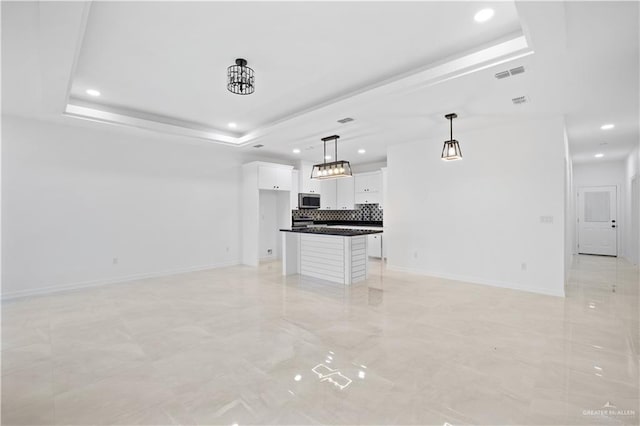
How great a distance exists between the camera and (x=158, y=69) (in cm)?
342

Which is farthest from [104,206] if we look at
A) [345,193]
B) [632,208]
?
[632,208]

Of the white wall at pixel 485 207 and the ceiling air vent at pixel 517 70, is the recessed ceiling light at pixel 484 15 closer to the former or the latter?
the ceiling air vent at pixel 517 70

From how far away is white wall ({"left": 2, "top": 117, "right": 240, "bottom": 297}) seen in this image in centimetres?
452

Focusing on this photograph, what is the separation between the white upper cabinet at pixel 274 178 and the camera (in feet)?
22.8

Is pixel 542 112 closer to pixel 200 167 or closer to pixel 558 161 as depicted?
pixel 558 161

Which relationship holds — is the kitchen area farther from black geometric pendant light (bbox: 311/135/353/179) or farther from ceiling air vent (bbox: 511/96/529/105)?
ceiling air vent (bbox: 511/96/529/105)

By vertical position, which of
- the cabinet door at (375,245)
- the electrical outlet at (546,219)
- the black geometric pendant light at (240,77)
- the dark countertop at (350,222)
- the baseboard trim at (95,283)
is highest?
the black geometric pendant light at (240,77)

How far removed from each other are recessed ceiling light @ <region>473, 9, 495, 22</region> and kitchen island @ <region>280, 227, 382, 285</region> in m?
3.32

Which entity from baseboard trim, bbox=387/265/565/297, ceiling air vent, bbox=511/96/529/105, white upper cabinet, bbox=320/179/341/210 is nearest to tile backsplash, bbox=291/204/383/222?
white upper cabinet, bbox=320/179/341/210

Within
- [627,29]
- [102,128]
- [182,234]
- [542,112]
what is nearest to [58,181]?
[102,128]

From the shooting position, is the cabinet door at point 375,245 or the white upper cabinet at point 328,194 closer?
the cabinet door at point 375,245

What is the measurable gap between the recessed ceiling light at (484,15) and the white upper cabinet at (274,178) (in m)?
5.15

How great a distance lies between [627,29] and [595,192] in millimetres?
8006

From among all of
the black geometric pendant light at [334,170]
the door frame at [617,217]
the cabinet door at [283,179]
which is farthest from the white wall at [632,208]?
the cabinet door at [283,179]
